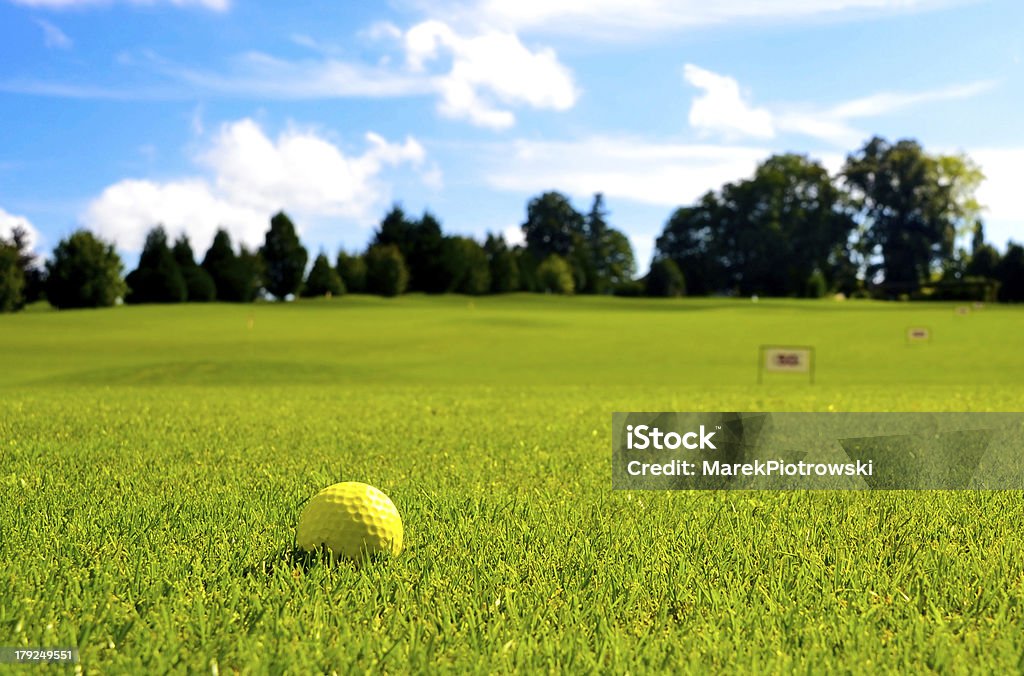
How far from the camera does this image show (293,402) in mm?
10766

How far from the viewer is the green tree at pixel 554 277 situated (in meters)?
71.4

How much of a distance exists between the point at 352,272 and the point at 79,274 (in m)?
18.1

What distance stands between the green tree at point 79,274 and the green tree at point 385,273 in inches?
709

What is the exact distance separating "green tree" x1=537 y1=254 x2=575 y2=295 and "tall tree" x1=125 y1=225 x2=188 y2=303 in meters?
29.3

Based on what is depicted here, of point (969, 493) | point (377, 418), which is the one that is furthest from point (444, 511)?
point (377, 418)

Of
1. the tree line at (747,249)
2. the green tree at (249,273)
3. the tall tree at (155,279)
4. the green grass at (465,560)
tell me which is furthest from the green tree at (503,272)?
the green grass at (465,560)

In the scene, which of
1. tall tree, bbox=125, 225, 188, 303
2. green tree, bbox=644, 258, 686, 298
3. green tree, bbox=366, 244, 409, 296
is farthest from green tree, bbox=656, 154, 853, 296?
tall tree, bbox=125, 225, 188, 303

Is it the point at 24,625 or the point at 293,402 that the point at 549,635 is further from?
the point at 293,402

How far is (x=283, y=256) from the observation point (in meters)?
58.4

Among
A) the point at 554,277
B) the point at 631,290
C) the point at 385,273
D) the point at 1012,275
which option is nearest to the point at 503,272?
the point at 554,277

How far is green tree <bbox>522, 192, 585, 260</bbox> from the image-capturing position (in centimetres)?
9919

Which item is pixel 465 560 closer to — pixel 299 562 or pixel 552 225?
pixel 299 562

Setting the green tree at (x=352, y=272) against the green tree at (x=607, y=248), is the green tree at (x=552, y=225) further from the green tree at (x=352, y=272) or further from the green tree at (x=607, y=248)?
the green tree at (x=352, y=272)

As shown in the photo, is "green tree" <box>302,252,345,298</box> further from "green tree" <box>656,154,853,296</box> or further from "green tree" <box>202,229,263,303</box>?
"green tree" <box>656,154,853,296</box>
